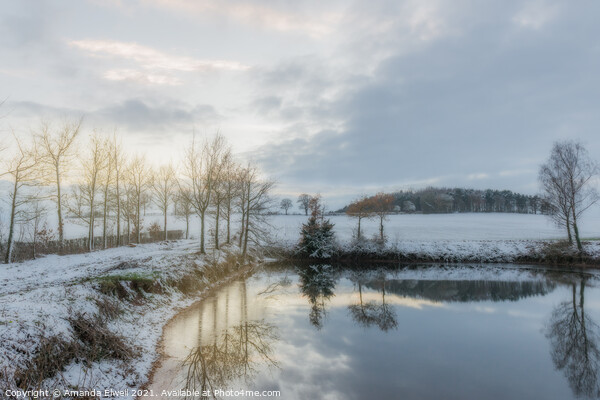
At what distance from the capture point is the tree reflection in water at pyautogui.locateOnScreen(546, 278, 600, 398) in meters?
9.25

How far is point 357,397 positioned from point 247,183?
26.4 m

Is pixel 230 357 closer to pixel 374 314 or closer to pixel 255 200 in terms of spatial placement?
pixel 374 314

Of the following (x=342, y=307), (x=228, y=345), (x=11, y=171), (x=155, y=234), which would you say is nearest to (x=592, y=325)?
(x=342, y=307)

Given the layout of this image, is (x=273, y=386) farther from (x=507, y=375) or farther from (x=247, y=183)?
(x=247, y=183)

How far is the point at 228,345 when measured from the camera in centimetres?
1109

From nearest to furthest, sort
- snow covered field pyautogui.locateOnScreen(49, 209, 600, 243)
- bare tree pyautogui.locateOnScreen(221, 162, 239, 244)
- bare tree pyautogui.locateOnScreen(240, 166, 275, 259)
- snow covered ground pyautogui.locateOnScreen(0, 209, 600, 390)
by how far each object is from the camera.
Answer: snow covered ground pyautogui.locateOnScreen(0, 209, 600, 390), bare tree pyautogui.locateOnScreen(221, 162, 239, 244), bare tree pyautogui.locateOnScreen(240, 166, 275, 259), snow covered field pyautogui.locateOnScreen(49, 209, 600, 243)

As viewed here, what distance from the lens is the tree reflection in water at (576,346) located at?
925cm

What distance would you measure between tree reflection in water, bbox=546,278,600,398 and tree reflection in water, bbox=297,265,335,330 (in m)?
8.53

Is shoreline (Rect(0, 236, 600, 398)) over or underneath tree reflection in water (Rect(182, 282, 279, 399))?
over

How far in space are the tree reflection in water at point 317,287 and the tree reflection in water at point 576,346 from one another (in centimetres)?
853

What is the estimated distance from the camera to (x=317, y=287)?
23734 millimetres

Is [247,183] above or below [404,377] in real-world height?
above

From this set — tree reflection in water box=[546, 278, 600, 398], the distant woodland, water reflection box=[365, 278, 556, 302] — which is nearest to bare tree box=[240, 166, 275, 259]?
water reflection box=[365, 278, 556, 302]

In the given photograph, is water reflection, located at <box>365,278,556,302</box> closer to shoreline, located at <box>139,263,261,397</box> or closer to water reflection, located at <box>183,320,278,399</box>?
shoreline, located at <box>139,263,261,397</box>
